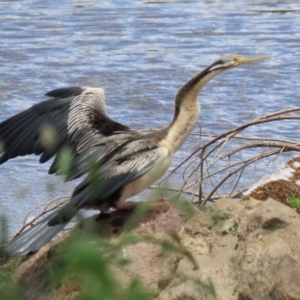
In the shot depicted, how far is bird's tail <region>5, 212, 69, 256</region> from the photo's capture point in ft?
14.6

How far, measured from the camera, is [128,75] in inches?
460

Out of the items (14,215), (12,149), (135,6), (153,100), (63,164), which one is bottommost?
(135,6)

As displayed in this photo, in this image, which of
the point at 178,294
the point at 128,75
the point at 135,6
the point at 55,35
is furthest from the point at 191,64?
the point at 178,294

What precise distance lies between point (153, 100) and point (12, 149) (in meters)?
5.31

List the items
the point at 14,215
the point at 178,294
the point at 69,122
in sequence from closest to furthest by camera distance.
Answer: the point at 178,294
the point at 69,122
the point at 14,215

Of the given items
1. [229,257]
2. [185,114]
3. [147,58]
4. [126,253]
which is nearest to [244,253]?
[229,257]

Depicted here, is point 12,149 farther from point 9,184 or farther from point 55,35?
point 55,35

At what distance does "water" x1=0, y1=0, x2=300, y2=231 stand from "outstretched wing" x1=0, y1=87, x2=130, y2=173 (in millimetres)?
1676

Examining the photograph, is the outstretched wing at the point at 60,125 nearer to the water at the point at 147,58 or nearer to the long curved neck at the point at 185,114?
the long curved neck at the point at 185,114

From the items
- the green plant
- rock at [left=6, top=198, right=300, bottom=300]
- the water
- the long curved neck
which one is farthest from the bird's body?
the water

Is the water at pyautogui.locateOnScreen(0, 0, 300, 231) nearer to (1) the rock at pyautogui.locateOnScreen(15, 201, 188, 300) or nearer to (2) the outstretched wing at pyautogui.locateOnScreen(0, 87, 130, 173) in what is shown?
(2) the outstretched wing at pyautogui.locateOnScreen(0, 87, 130, 173)

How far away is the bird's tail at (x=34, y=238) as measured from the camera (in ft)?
14.6

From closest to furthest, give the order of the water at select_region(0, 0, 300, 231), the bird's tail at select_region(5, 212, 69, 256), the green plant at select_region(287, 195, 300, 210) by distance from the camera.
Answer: the bird's tail at select_region(5, 212, 69, 256), the green plant at select_region(287, 195, 300, 210), the water at select_region(0, 0, 300, 231)

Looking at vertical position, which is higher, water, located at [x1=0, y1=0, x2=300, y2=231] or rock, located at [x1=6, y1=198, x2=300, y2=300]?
rock, located at [x1=6, y1=198, x2=300, y2=300]
